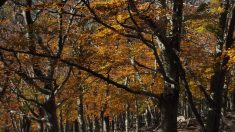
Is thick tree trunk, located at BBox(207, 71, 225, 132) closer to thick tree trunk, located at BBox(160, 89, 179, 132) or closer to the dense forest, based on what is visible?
the dense forest

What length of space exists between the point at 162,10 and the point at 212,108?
3.78 m

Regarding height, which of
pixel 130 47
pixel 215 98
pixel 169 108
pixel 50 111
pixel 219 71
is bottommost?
pixel 169 108

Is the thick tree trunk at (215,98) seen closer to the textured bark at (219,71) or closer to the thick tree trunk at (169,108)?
the textured bark at (219,71)

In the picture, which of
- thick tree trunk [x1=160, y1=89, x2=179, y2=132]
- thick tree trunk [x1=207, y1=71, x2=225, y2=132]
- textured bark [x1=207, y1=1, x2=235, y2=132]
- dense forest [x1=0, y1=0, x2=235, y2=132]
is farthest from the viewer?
thick tree trunk [x1=207, y1=71, x2=225, y2=132]

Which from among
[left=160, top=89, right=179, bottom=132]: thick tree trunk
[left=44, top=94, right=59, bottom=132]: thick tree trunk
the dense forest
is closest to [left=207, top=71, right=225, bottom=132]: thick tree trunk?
the dense forest

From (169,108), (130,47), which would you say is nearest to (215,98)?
(169,108)

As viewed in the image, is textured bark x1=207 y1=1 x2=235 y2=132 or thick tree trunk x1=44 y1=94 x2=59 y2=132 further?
thick tree trunk x1=44 y1=94 x2=59 y2=132

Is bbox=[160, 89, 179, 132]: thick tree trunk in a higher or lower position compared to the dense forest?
lower

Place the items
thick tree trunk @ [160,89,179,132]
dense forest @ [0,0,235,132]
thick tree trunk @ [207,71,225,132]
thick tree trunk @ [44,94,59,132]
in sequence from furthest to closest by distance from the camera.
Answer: thick tree trunk @ [44,94,59,132] → thick tree trunk @ [207,71,225,132] → thick tree trunk @ [160,89,179,132] → dense forest @ [0,0,235,132]

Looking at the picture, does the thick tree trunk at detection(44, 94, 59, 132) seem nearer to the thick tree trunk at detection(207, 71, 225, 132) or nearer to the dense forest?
the dense forest

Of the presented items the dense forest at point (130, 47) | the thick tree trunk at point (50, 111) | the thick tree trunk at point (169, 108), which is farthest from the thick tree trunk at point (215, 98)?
the thick tree trunk at point (50, 111)

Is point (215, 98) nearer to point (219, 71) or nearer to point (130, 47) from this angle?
point (219, 71)

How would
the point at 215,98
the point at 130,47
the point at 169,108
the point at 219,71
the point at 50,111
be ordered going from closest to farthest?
1. the point at 169,108
2. the point at 219,71
3. the point at 215,98
4. the point at 50,111
5. the point at 130,47

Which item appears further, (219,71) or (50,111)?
(50,111)
